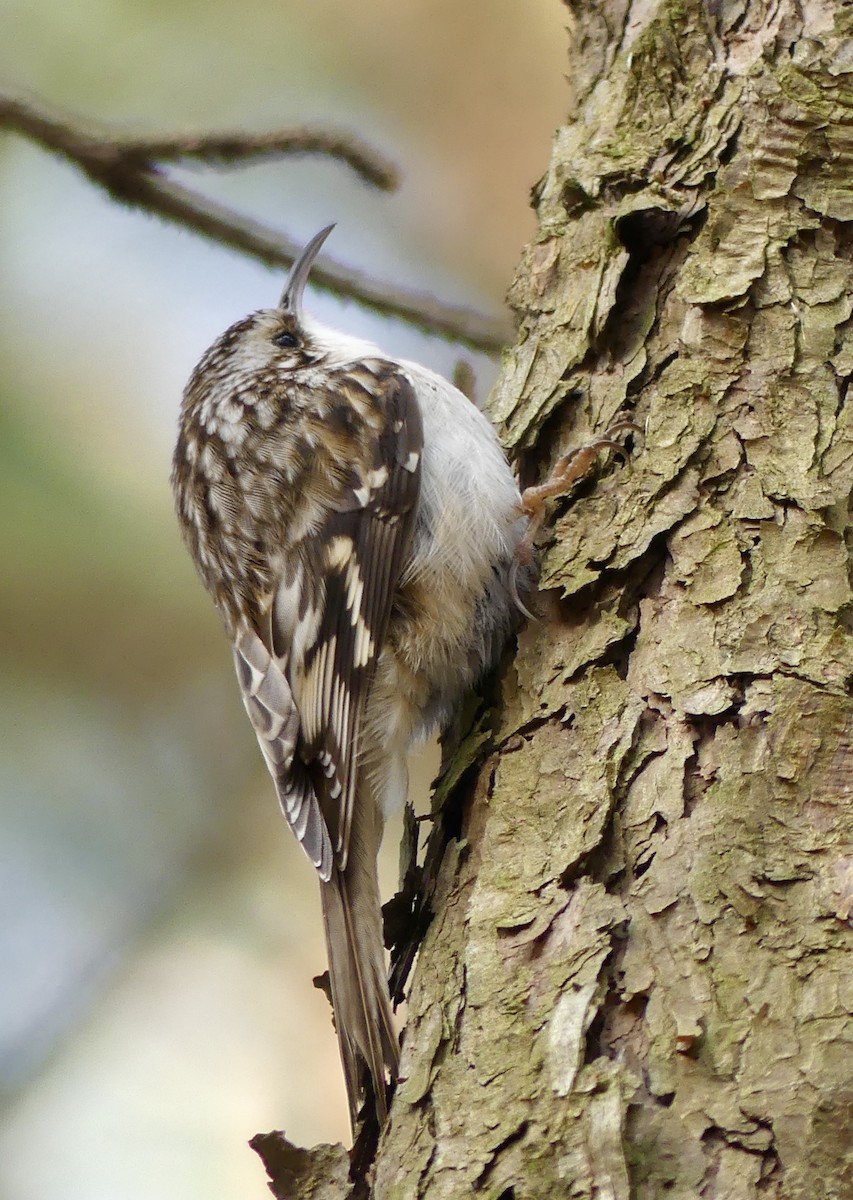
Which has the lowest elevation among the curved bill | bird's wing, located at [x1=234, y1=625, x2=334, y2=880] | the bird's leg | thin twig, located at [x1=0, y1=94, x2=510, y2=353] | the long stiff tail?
the long stiff tail

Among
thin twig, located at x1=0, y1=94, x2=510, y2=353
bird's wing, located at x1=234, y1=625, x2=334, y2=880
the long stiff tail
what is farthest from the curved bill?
the long stiff tail

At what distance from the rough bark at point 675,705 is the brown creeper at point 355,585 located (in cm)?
17

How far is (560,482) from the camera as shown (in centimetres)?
197

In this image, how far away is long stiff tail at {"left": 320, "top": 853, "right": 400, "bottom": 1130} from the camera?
1.65 m

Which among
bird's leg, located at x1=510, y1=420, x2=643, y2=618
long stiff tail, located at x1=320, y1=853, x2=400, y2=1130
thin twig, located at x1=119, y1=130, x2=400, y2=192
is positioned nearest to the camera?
long stiff tail, located at x1=320, y1=853, x2=400, y2=1130

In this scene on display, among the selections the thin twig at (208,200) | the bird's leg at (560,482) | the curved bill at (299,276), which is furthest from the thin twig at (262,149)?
the bird's leg at (560,482)

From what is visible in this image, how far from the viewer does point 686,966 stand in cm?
133

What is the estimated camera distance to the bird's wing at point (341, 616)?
2021 millimetres

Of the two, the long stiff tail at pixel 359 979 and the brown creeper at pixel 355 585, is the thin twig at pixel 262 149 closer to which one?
the brown creeper at pixel 355 585

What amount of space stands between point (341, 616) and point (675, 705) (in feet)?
2.38

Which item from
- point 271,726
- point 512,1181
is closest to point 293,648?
point 271,726

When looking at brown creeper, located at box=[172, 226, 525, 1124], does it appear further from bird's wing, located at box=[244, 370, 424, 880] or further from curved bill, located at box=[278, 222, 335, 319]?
curved bill, located at box=[278, 222, 335, 319]

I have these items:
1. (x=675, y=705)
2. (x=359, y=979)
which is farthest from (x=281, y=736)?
(x=675, y=705)

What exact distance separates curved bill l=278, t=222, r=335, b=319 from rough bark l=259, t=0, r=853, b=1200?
0.50 meters
